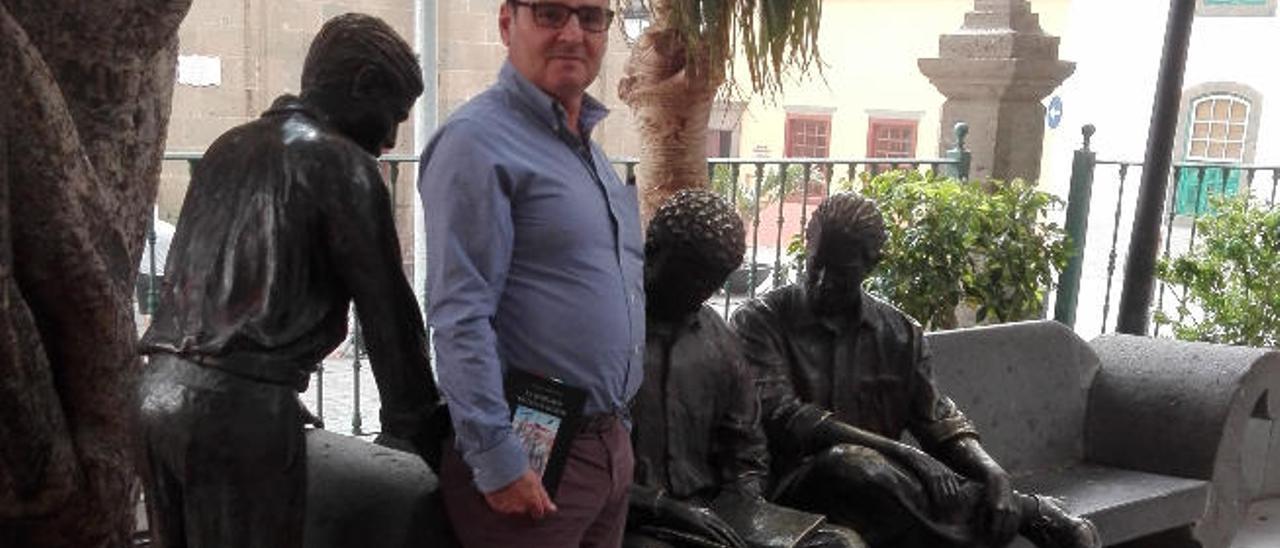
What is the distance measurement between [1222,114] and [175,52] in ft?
59.4

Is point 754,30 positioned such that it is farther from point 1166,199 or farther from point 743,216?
point 1166,199

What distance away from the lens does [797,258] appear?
21.1ft

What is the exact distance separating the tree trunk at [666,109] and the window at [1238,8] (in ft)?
47.7

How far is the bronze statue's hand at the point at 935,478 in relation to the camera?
3.54 m

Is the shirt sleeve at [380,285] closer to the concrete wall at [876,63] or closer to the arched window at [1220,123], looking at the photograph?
the arched window at [1220,123]

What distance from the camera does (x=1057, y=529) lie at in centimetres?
372

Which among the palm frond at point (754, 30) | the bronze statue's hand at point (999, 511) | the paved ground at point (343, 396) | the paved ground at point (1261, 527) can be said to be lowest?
the paved ground at point (1261, 527)

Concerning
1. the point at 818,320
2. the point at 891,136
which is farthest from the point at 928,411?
the point at 891,136

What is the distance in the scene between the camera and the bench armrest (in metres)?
4.85

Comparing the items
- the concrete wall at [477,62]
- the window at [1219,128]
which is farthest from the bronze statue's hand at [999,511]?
the window at [1219,128]

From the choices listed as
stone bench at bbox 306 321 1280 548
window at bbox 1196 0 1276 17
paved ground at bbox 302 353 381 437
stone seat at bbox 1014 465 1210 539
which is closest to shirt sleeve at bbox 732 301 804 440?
stone bench at bbox 306 321 1280 548

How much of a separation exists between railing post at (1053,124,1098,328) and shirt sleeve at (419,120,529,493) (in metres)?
5.49

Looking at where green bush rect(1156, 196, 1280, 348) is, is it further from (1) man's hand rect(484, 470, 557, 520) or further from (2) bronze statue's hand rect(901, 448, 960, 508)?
(1) man's hand rect(484, 470, 557, 520)

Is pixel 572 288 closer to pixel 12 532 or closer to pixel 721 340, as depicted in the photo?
pixel 721 340
